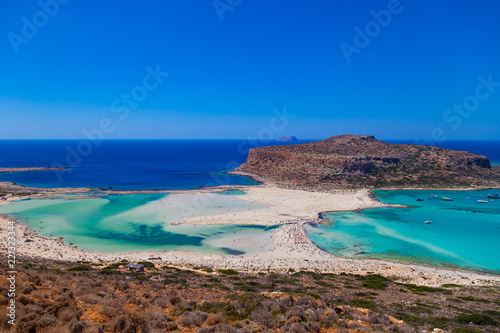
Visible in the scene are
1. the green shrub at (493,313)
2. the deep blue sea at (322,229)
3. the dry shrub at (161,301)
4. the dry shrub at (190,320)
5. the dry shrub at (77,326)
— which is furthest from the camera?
the deep blue sea at (322,229)

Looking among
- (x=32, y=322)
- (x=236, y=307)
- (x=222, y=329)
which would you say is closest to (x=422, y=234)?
(x=236, y=307)

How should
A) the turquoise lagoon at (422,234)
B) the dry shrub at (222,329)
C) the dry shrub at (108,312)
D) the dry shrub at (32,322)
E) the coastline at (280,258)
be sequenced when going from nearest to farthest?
the dry shrub at (32,322) → the dry shrub at (222,329) → the dry shrub at (108,312) → the coastline at (280,258) → the turquoise lagoon at (422,234)

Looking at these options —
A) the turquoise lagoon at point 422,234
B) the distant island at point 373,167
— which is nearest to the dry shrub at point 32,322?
the turquoise lagoon at point 422,234

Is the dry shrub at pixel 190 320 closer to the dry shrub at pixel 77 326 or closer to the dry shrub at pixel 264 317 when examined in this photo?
the dry shrub at pixel 264 317

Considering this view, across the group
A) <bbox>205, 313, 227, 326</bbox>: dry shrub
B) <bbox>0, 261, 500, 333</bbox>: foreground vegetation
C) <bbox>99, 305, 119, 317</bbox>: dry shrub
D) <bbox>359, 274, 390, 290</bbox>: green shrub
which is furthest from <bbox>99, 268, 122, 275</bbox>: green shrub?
<bbox>359, 274, 390, 290</bbox>: green shrub

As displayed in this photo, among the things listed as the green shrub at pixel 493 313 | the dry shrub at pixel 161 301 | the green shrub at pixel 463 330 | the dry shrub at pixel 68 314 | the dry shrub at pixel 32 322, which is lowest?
the green shrub at pixel 493 313

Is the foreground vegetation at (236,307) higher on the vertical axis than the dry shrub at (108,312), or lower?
lower

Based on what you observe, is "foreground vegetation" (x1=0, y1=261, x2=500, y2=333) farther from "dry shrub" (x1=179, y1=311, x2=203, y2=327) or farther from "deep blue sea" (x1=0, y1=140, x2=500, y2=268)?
"deep blue sea" (x1=0, y1=140, x2=500, y2=268)
